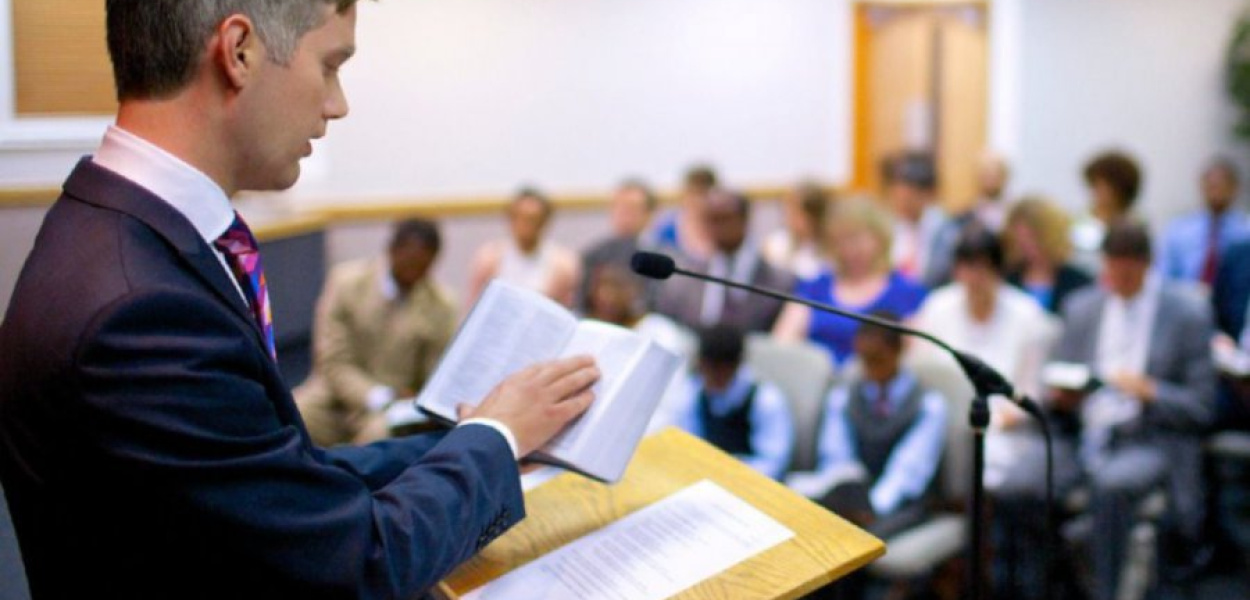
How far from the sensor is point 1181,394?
10.0 ft

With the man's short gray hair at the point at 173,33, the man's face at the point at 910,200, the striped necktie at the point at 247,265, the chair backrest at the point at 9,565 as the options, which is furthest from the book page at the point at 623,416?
the man's face at the point at 910,200

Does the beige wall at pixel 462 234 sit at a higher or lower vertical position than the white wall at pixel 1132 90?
lower

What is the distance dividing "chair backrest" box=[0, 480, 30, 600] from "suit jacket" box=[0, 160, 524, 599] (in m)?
0.39

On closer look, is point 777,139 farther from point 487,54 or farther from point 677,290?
point 677,290

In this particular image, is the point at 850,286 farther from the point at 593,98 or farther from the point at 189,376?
the point at 189,376

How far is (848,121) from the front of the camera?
7305 mm

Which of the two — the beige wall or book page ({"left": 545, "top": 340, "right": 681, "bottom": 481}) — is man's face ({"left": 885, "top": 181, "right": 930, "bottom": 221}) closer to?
the beige wall

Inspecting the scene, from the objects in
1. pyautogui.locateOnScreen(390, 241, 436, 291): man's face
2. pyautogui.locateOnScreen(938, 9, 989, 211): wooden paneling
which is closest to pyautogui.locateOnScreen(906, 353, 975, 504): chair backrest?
pyautogui.locateOnScreen(390, 241, 436, 291): man's face

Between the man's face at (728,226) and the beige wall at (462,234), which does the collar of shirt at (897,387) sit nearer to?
the man's face at (728,226)

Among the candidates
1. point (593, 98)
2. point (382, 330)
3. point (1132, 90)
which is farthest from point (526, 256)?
point (1132, 90)

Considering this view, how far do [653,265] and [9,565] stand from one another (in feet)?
2.59

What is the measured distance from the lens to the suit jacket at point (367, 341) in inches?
143

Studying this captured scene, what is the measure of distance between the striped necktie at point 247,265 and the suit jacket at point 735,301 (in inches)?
115

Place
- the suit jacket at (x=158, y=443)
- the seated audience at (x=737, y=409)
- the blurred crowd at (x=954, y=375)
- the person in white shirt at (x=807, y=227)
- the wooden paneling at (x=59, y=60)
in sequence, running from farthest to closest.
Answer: the person in white shirt at (x=807, y=227), the seated audience at (x=737, y=409), the blurred crowd at (x=954, y=375), the wooden paneling at (x=59, y=60), the suit jacket at (x=158, y=443)
